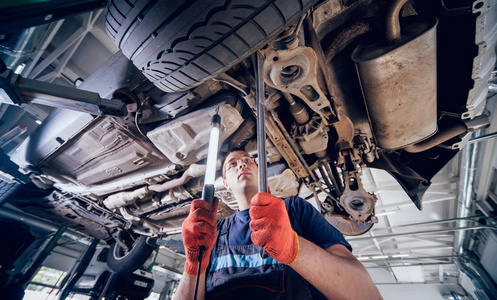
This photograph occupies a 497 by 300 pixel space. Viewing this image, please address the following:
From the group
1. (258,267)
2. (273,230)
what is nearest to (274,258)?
(273,230)

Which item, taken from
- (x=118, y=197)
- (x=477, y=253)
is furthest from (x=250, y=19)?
(x=477, y=253)

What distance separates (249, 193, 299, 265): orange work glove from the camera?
2.16 ft

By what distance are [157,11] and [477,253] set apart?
901 centimetres

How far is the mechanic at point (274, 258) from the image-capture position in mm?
688

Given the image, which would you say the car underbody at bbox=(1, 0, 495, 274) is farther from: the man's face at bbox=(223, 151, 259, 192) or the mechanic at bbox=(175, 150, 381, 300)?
the mechanic at bbox=(175, 150, 381, 300)

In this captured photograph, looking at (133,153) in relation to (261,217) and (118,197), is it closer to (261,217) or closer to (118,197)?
(118,197)

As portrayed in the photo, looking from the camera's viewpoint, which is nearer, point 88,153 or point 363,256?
point 88,153

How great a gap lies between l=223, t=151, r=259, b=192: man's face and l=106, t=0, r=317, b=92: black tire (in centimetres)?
74

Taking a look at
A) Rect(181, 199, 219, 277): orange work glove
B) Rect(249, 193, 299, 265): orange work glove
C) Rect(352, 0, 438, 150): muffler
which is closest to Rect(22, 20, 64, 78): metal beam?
Rect(181, 199, 219, 277): orange work glove

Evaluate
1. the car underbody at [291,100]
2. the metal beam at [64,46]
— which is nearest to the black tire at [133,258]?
the car underbody at [291,100]

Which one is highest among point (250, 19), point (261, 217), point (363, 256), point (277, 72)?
point (363, 256)

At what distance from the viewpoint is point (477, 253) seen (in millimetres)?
5336

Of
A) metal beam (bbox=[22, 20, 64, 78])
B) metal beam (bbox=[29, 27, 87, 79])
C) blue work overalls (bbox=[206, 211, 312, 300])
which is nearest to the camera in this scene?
blue work overalls (bbox=[206, 211, 312, 300])

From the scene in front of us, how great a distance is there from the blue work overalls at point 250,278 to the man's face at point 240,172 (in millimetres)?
406
